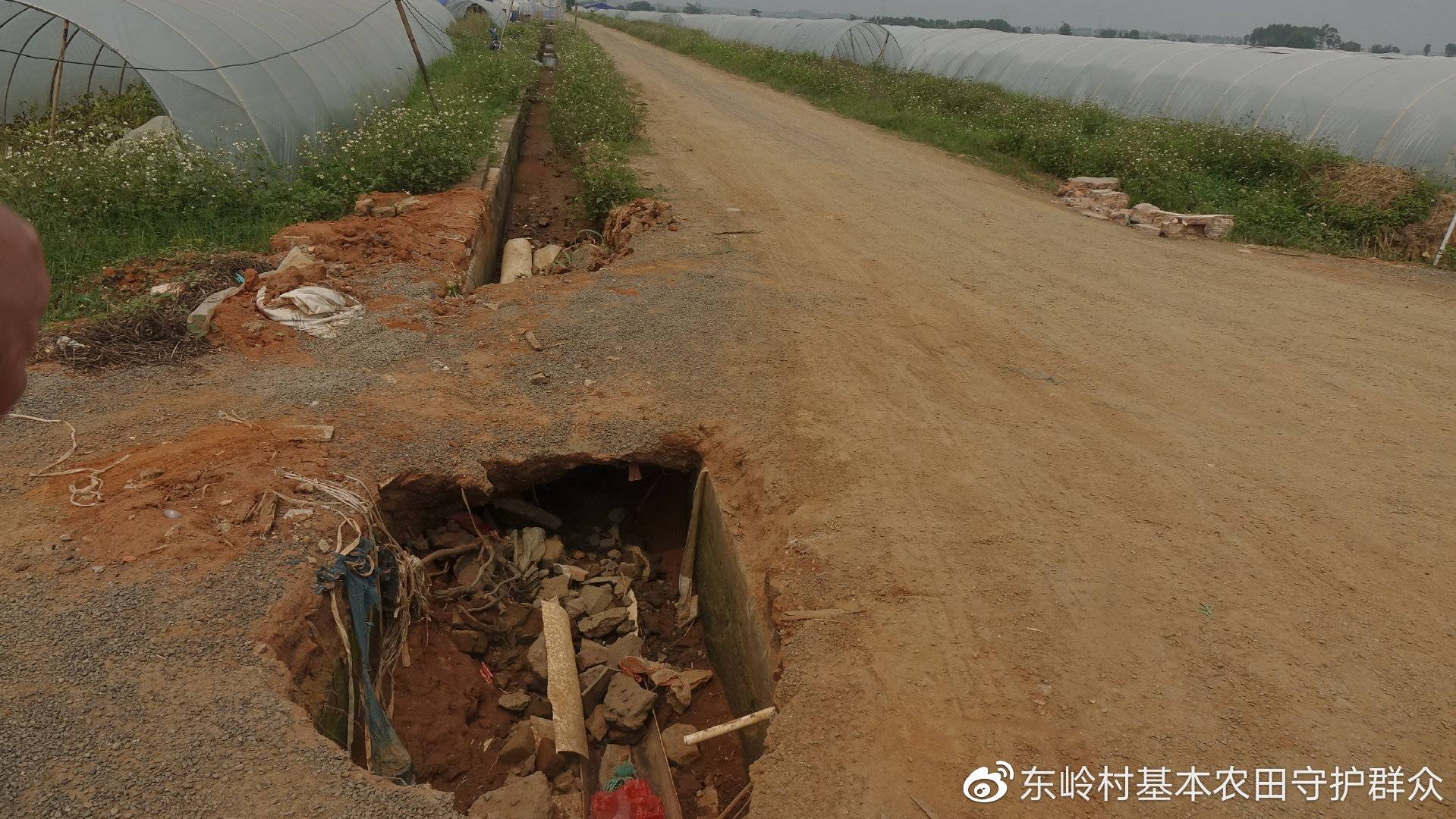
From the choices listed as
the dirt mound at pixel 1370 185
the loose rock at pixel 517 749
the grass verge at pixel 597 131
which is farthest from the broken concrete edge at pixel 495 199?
the dirt mound at pixel 1370 185

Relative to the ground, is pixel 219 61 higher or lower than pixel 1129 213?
higher

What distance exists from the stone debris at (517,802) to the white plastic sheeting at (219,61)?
803 cm

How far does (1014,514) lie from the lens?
14.2 feet

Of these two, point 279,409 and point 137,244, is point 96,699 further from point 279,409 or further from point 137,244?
point 137,244

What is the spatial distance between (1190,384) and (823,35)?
1020 inches

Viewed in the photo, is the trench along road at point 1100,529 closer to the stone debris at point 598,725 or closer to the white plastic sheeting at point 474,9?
the stone debris at point 598,725

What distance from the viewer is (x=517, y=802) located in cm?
332

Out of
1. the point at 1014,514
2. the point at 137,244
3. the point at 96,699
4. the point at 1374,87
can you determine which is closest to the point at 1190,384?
the point at 1014,514

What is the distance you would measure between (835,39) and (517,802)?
2815 centimetres

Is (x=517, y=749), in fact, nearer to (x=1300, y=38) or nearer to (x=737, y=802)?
(x=737, y=802)

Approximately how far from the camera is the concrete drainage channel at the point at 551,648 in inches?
146

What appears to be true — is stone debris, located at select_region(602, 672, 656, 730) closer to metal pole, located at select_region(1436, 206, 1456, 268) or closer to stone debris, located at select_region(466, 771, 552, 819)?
stone debris, located at select_region(466, 771, 552, 819)

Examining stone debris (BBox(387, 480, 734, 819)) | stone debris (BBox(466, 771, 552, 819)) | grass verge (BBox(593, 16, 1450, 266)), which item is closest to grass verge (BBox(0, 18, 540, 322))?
stone debris (BBox(387, 480, 734, 819))

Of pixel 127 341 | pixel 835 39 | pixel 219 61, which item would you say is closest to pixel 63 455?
pixel 127 341
